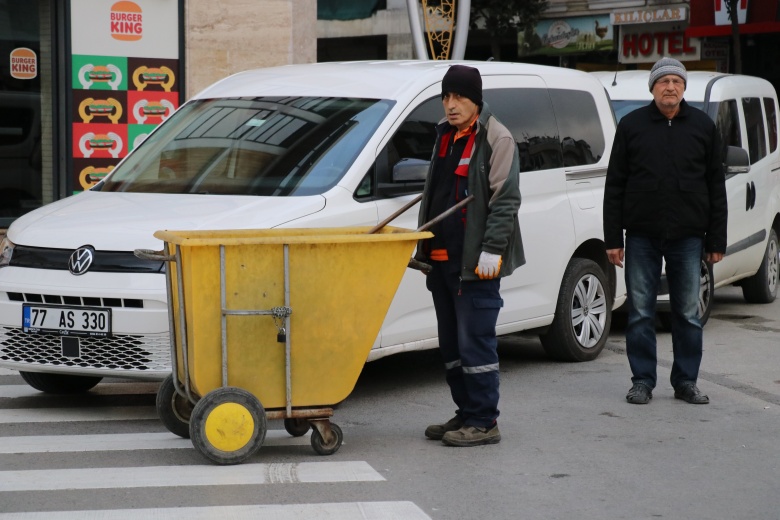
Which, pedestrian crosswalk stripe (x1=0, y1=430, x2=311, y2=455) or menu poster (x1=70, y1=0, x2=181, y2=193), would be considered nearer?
pedestrian crosswalk stripe (x1=0, y1=430, x2=311, y2=455)

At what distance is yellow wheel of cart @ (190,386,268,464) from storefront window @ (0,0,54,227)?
26.8 ft

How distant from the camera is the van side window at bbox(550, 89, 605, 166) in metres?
9.03

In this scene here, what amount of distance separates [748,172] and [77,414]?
6.07 meters

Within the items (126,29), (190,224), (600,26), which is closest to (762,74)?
(600,26)

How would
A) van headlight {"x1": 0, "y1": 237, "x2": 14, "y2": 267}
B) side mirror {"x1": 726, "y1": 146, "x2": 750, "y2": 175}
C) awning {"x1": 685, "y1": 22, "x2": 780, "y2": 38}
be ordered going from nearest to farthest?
van headlight {"x1": 0, "y1": 237, "x2": 14, "y2": 267}
side mirror {"x1": 726, "y1": 146, "x2": 750, "y2": 175}
awning {"x1": 685, "y1": 22, "x2": 780, "y2": 38}

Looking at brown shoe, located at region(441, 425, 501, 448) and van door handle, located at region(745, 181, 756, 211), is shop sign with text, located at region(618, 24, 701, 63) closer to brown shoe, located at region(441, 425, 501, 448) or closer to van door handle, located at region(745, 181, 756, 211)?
van door handle, located at region(745, 181, 756, 211)

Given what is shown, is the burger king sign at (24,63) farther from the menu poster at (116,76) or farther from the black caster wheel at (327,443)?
the black caster wheel at (327,443)

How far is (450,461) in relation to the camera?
6191 mm

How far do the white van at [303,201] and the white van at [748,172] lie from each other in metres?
1.66

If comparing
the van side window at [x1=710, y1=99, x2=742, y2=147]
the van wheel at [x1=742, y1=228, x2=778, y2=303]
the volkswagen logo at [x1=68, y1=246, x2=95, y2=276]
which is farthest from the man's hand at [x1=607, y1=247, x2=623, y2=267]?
the van wheel at [x1=742, y1=228, x2=778, y2=303]

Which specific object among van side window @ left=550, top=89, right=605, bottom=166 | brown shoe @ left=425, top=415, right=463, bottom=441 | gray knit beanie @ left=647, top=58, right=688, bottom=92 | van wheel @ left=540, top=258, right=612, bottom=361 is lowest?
brown shoe @ left=425, top=415, right=463, bottom=441

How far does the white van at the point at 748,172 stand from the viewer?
10891 mm

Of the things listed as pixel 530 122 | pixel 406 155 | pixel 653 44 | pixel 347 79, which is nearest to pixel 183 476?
pixel 406 155

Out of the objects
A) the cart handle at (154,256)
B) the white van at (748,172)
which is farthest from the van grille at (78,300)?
the white van at (748,172)
